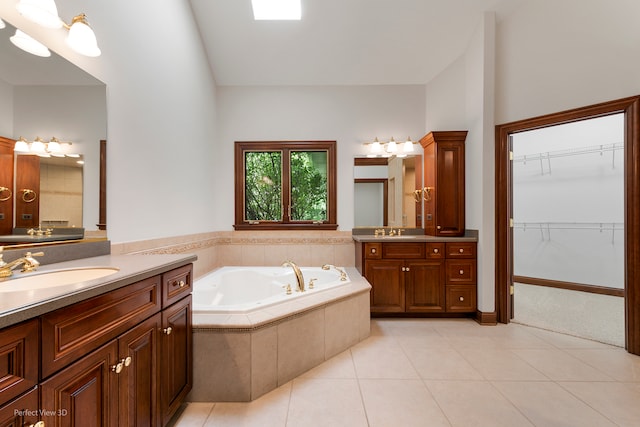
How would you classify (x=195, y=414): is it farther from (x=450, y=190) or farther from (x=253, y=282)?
(x=450, y=190)

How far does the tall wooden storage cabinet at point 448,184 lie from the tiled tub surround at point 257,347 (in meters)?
1.88

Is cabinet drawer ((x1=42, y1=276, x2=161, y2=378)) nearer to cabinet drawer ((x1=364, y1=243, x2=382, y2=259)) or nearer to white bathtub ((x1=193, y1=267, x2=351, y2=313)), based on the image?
white bathtub ((x1=193, y1=267, x2=351, y2=313))

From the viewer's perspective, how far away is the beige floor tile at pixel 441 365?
79.8 inches

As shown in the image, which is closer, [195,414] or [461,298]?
[195,414]

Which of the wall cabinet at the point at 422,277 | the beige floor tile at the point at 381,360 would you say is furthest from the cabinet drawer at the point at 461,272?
the beige floor tile at the point at 381,360

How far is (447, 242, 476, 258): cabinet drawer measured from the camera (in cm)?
314

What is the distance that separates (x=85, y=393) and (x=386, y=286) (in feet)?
8.87

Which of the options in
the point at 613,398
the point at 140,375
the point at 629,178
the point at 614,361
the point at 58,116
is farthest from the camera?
the point at 629,178

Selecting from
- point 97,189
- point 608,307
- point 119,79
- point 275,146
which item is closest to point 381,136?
point 275,146

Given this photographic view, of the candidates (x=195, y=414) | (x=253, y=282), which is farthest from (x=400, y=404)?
(x=253, y=282)

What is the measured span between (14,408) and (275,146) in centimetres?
340

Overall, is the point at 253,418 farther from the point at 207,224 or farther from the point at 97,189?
the point at 207,224

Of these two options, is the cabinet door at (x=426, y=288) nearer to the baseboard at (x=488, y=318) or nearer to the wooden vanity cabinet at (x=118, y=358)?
the baseboard at (x=488, y=318)

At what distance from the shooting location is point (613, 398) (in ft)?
5.90
